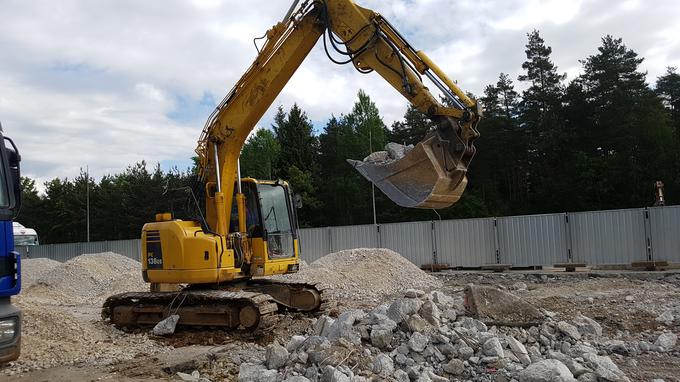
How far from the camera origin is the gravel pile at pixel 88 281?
59.9ft

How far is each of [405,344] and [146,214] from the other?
40163mm

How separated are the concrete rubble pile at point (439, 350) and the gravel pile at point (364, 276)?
6751 mm

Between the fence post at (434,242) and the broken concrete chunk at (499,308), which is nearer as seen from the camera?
the broken concrete chunk at (499,308)

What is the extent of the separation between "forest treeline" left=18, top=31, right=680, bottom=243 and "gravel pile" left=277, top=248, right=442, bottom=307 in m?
21.1

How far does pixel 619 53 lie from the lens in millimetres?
41375

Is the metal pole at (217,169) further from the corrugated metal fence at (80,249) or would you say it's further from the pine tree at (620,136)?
the pine tree at (620,136)

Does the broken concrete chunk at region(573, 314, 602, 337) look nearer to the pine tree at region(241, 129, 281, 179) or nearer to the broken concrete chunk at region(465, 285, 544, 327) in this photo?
the broken concrete chunk at region(465, 285, 544, 327)

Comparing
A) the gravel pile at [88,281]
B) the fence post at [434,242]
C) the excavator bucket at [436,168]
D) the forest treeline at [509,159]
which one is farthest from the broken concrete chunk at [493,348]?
the forest treeline at [509,159]

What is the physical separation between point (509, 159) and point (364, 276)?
31.0 m

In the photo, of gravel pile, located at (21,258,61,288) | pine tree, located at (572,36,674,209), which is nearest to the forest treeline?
pine tree, located at (572,36,674,209)

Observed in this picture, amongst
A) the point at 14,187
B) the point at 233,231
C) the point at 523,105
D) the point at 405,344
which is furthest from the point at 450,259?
the point at 523,105

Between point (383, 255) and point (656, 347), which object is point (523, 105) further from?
point (656, 347)

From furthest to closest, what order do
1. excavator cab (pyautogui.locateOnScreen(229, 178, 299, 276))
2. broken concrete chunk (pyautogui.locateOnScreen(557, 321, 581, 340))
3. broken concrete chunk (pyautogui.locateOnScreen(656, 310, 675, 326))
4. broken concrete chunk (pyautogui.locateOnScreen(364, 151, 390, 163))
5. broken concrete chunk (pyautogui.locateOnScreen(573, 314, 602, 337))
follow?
1. excavator cab (pyautogui.locateOnScreen(229, 178, 299, 276))
2. broken concrete chunk (pyautogui.locateOnScreen(656, 310, 675, 326))
3. broken concrete chunk (pyautogui.locateOnScreen(364, 151, 390, 163))
4. broken concrete chunk (pyautogui.locateOnScreen(573, 314, 602, 337))
5. broken concrete chunk (pyautogui.locateOnScreen(557, 321, 581, 340))

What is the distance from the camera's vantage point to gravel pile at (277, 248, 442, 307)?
15.5 meters
